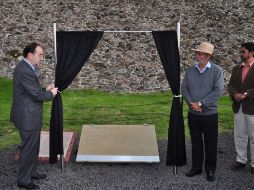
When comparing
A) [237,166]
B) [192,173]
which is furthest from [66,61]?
[237,166]

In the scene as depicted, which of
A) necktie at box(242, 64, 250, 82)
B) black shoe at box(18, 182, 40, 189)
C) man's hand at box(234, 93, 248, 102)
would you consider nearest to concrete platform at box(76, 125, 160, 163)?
black shoe at box(18, 182, 40, 189)

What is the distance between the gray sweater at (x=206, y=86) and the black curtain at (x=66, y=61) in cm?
175

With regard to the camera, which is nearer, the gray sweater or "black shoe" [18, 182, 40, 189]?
"black shoe" [18, 182, 40, 189]

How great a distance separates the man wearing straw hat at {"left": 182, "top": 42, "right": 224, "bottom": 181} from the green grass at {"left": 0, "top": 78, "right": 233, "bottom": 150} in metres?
2.67

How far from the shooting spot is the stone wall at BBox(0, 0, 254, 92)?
14406 mm

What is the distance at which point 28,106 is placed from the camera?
5613 millimetres

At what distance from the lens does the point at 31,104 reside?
5.64 meters

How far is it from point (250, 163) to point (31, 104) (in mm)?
3915

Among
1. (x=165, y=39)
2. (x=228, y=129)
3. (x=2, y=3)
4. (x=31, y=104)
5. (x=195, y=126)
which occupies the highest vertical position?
(x=2, y=3)

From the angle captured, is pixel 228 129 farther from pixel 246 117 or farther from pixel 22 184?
pixel 22 184

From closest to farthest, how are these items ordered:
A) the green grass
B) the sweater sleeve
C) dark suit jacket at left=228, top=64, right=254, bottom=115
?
1. the sweater sleeve
2. dark suit jacket at left=228, top=64, right=254, bottom=115
3. the green grass

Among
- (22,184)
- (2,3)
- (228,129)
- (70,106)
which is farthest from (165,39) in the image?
(2,3)

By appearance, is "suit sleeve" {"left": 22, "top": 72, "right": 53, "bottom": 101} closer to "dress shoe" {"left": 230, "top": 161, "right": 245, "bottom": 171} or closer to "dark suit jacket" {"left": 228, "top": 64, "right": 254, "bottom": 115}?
"dark suit jacket" {"left": 228, "top": 64, "right": 254, "bottom": 115}

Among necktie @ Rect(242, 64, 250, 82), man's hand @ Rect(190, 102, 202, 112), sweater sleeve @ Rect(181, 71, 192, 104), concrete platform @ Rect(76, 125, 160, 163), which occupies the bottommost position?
concrete platform @ Rect(76, 125, 160, 163)
